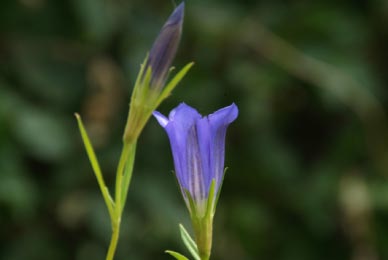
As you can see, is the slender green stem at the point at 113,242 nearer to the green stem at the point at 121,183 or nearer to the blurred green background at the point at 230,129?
the green stem at the point at 121,183

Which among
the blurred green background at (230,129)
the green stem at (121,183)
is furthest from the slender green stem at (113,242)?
the blurred green background at (230,129)

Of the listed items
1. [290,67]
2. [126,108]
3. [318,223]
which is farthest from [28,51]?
[318,223]

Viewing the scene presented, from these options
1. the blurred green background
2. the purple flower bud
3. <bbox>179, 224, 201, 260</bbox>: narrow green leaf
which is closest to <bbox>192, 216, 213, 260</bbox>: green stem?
<bbox>179, 224, 201, 260</bbox>: narrow green leaf

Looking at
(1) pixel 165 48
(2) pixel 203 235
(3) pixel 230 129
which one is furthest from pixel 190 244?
(3) pixel 230 129

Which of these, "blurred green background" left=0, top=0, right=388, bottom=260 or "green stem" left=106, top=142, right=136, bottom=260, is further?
"blurred green background" left=0, top=0, right=388, bottom=260

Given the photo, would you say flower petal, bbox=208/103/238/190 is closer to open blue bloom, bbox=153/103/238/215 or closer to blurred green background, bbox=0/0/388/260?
open blue bloom, bbox=153/103/238/215
